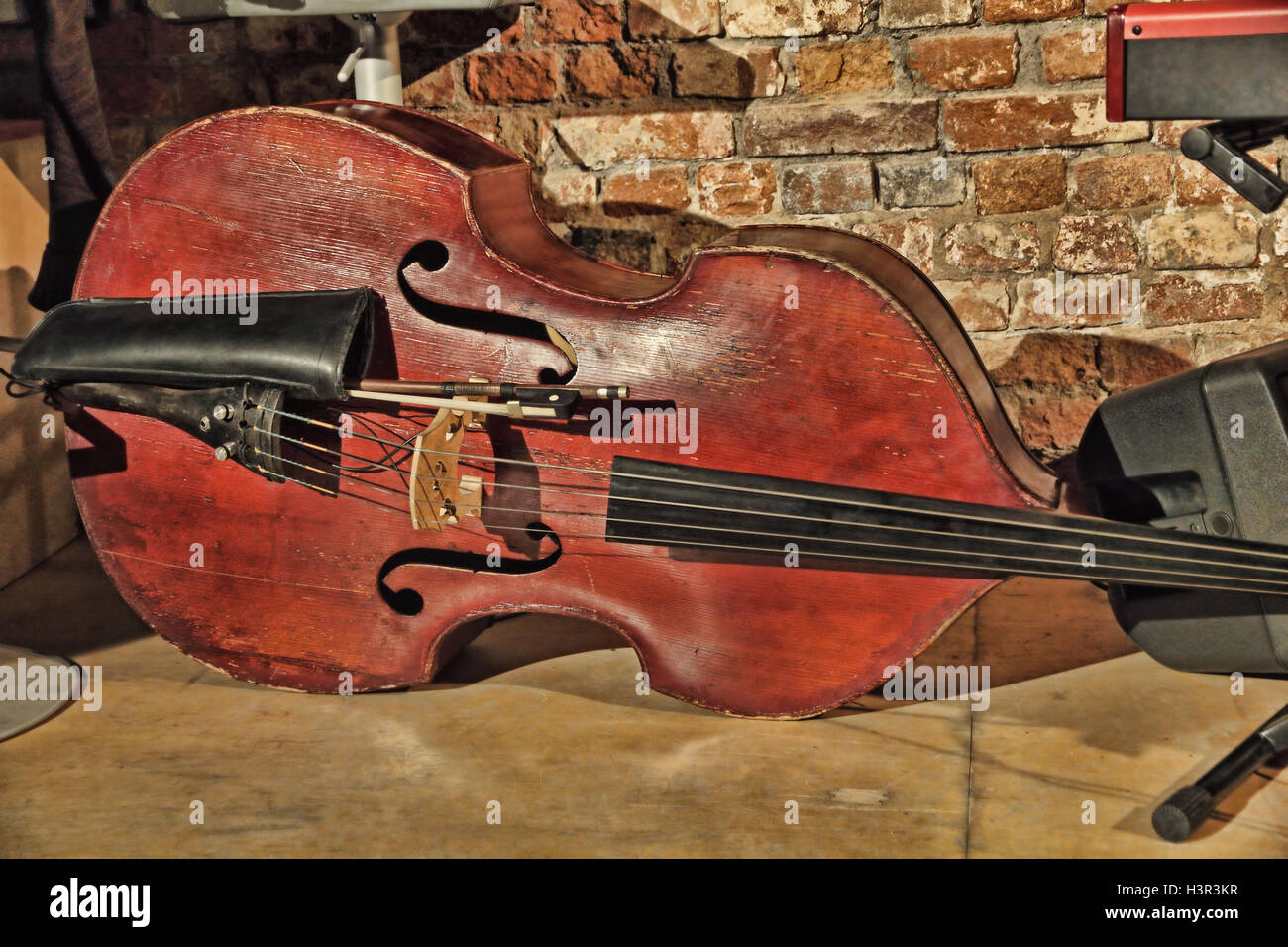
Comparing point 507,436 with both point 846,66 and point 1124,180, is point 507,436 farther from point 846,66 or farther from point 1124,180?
point 1124,180

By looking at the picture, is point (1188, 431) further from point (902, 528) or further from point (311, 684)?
point (311, 684)

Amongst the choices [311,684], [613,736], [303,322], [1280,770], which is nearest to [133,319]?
[303,322]

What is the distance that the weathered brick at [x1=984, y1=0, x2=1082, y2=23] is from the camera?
6.57 ft

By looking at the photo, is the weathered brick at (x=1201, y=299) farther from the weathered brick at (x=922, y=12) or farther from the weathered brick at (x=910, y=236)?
the weathered brick at (x=922, y=12)

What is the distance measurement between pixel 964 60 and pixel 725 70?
353 millimetres

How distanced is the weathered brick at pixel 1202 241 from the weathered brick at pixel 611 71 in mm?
791

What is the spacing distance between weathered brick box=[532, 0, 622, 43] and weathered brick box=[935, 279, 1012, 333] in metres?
0.64

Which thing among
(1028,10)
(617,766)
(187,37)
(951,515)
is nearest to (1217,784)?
(951,515)

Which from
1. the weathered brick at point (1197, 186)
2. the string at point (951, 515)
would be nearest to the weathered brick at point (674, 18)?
the weathered brick at point (1197, 186)

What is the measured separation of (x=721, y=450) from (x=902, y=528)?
229mm

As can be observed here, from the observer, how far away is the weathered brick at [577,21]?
2105 millimetres

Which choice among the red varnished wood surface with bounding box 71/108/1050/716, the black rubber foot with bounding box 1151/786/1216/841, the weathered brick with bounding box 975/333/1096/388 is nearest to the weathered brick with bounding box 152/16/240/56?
the red varnished wood surface with bounding box 71/108/1050/716

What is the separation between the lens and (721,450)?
1.58m

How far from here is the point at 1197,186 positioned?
206 centimetres
